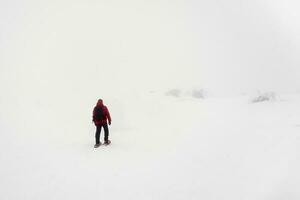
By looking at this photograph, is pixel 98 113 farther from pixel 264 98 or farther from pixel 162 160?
pixel 264 98

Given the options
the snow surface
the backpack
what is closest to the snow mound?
the snow surface

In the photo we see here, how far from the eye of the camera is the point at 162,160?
12367 mm

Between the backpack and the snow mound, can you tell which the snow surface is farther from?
the snow mound

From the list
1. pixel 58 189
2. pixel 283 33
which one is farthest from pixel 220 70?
pixel 58 189

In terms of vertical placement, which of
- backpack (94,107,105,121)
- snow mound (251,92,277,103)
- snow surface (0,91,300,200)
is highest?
snow mound (251,92,277,103)

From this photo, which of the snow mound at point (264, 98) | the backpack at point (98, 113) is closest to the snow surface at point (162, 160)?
the backpack at point (98, 113)

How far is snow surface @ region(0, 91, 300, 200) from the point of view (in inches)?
360

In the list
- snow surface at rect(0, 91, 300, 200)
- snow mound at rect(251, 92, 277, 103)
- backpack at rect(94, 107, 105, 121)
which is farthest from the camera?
snow mound at rect(251, 92, 277, 103)

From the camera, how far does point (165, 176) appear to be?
10.5 metres

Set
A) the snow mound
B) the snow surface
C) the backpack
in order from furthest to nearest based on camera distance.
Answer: the snow mound
the backpack
the snow surface

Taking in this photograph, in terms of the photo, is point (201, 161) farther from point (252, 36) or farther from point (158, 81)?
point (252, 36)

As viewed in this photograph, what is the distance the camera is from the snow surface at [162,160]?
30.0 ft

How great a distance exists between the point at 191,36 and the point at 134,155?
179 metres

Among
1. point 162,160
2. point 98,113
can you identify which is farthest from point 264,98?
point 162,160
